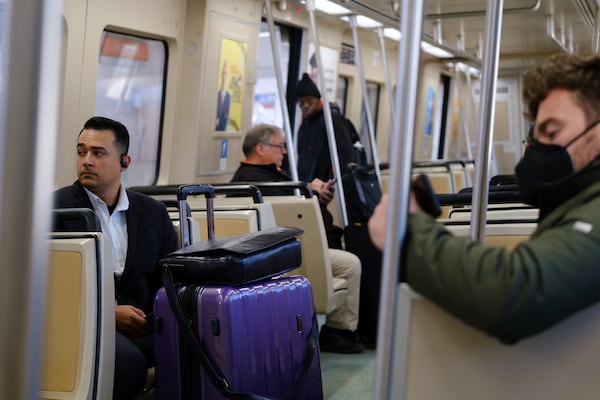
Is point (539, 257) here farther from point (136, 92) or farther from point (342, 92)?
point (342, 92)

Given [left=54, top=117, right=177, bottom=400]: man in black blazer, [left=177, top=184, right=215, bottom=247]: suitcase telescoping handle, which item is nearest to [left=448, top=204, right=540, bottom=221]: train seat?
[left=177, top=184, right=215, bottom=247]: suitcase telescoping handle

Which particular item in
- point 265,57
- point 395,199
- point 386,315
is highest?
point 265,57

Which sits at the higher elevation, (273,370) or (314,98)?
(314,98)

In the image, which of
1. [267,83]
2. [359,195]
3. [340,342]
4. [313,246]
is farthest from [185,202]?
[267,83]

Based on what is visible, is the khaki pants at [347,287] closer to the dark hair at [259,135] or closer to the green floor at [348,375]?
the green floor at [348,375]

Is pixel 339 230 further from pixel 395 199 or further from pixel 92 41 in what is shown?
pixel 395 199

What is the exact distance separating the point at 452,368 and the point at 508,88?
16.8 m

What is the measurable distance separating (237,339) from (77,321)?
62 centimetres

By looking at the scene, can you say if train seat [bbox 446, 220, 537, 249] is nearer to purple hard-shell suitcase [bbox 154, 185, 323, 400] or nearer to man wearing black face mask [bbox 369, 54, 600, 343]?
purple hard-shell suitcase [bbox 154, 185, 323, 400]

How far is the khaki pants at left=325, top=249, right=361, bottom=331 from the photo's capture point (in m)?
5.21

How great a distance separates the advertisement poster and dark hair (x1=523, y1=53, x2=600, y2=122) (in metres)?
5.09

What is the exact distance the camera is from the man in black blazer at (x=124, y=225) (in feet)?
11.5

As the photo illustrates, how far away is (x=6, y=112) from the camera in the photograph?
3.78 feet

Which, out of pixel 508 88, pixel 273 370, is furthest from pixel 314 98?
pixel 508 88
